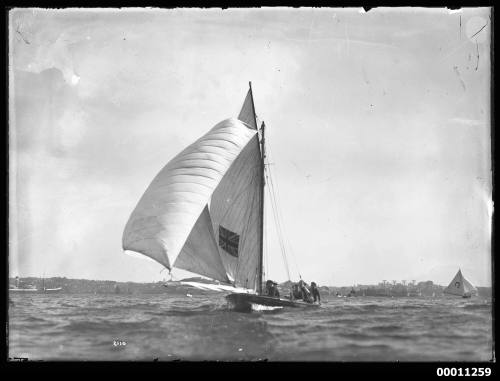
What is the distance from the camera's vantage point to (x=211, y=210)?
26156 mm

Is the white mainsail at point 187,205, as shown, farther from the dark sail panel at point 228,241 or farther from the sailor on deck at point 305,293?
the sailor on deck at point 305,293

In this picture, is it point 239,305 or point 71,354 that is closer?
point 71,354

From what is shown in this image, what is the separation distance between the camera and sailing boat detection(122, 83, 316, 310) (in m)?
21.7

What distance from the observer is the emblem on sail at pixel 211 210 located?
21.7 m

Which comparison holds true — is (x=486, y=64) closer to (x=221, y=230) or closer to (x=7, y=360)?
(x=221, y=230)

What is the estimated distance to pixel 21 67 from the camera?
18781mm

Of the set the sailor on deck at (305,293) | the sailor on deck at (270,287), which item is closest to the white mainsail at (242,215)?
the sailor on deck at (270,287)

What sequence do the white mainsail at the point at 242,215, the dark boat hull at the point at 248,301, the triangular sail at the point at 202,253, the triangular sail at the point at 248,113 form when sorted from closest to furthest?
the triangular sail at the point at 248,113 < the triangular sail at the point at 202,253 < the dark boat hull at the point at 248,301 < the white mainsail at the point at 242,215

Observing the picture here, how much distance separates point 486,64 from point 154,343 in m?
12.3
